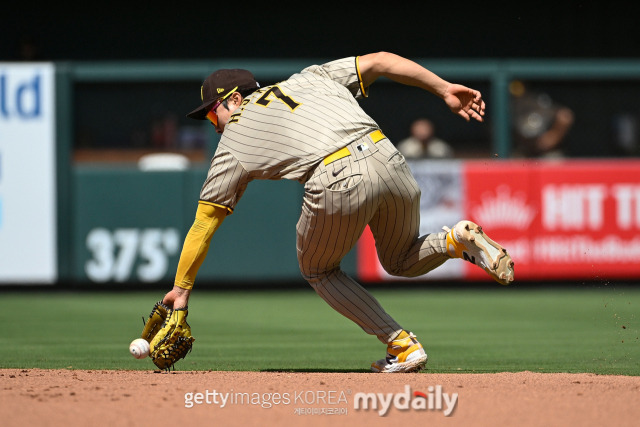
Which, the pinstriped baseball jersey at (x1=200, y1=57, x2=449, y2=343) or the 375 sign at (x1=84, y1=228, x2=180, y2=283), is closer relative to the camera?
the pinstriped baseball jersey at (x1=200, y1=57, x2=449, y2=343)

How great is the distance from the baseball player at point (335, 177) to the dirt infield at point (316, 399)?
467 mm

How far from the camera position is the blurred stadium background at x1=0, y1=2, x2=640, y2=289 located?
33.9 ft

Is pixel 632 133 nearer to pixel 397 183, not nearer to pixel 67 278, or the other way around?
pixel 67 278

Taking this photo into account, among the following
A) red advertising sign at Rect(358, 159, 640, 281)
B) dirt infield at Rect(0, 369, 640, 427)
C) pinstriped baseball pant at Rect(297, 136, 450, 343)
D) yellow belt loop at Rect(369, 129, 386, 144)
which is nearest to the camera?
dirt infield at Rect(0, 369, 640, 427)

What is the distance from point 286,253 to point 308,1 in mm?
4803

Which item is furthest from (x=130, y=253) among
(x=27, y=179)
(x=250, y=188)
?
(x=250, y=188)

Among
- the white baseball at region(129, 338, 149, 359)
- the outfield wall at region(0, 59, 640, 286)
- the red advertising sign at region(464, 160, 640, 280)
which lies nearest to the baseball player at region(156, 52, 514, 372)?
the white baseball at region(129, 338, 149, 359)

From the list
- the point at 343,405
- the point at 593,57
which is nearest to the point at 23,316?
the point at 343,405

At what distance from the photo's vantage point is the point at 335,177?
4609 millimetres

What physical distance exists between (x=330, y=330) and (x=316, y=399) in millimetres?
3402

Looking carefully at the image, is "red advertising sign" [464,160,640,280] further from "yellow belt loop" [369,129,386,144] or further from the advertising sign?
"yellow belt loop" [369,129,386,144]

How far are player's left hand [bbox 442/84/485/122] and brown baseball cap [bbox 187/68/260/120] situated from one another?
3.10 ft

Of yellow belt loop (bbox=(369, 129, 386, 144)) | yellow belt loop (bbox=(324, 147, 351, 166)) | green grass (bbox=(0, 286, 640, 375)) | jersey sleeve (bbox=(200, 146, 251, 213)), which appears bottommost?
green grass (bbox=(0, 286, 640, 375))

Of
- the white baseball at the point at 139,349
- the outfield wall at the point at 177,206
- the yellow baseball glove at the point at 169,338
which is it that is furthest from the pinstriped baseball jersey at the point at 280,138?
the outfield wall at the point at 177,206
